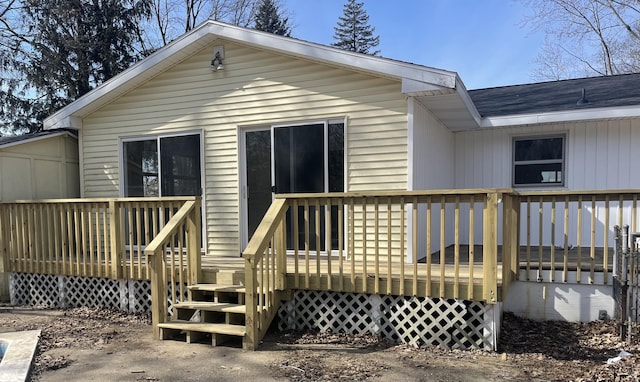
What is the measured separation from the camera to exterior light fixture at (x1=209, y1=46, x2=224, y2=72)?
5648 mm

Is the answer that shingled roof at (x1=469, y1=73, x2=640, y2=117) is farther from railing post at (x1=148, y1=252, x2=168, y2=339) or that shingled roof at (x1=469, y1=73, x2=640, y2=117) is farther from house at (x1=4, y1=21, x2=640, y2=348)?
railing post at (x1=148, y1=252, x2=168, y2=339)

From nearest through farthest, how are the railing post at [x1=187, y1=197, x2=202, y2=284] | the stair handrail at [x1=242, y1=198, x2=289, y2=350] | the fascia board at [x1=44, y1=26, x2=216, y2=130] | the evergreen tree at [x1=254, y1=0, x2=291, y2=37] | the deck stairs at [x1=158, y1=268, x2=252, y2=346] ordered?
the stair handrail at [x1=242, y1=198, x2=289, y2=350]
the deck stairs at [x1=158, y1=268, x2=252, y2=346]
the railing post at [x1=187, y1=197, x2=202, y2=284]
the fascia board at [x1=44, y1=26, x2=216, y2=130]
the evergreen tree at [x1=254, y1=0, x2=291, y2=37]

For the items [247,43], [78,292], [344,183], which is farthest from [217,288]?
[247,43]

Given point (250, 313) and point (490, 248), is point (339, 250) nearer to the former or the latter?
point (250, 313)

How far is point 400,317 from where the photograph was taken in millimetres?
3820

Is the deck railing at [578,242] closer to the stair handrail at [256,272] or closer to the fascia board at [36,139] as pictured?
the stair handrail at [256,272]

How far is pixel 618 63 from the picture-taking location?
643 inches

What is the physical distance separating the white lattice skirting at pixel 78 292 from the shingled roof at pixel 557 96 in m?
5.68

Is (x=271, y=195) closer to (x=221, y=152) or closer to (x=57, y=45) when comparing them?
(x=221, y=152)

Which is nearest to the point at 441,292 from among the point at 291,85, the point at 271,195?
the point at 271,195

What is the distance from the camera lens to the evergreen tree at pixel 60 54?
40.0 feet

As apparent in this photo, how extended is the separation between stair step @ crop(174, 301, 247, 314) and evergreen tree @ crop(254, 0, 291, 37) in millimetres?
19211

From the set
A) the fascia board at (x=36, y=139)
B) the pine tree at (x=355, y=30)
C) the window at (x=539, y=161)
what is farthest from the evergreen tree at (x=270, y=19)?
the window at (x=539, y=161)

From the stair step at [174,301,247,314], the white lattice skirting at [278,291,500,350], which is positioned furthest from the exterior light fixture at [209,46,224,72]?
the white lattice skirting at [278,291,500,350]
